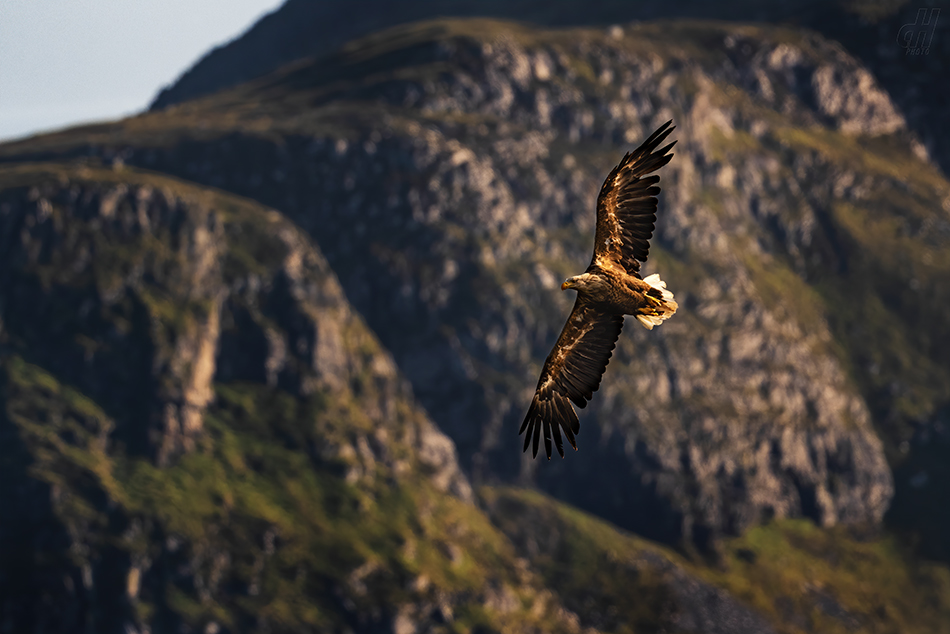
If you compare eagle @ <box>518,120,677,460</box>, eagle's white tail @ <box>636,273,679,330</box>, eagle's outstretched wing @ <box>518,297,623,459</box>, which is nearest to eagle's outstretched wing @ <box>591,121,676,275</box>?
eagle @ <box>518,120,677,460</box>

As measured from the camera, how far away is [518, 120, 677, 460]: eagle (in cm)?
4603

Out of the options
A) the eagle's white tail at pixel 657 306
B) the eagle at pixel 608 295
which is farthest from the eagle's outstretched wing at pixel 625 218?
the eagle's white tail at pixel 657 306

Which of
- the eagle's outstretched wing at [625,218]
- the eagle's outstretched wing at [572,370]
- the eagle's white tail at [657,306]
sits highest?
the eagle's outstretched wing at [625,218]

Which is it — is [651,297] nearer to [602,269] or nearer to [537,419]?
[602,269]

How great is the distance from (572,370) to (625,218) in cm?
787

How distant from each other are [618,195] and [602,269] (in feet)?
11.1

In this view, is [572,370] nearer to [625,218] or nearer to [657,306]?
[657,306]

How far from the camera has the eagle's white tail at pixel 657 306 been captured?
44919 millimetres

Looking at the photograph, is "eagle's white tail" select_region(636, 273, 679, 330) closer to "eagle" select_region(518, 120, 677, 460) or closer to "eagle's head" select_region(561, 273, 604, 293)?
"eagle" select_region(518, 120, 677, 460)

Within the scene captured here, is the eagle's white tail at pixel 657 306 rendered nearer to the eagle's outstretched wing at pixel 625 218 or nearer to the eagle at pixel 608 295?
the eagle at pixel 608 295

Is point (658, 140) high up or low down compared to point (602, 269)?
up

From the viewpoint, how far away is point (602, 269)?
4747 centimetres

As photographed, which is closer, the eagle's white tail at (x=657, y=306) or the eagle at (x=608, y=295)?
the eagle's white tail at (x=657, y=306)

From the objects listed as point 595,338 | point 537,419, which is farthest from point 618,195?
point 537,419
